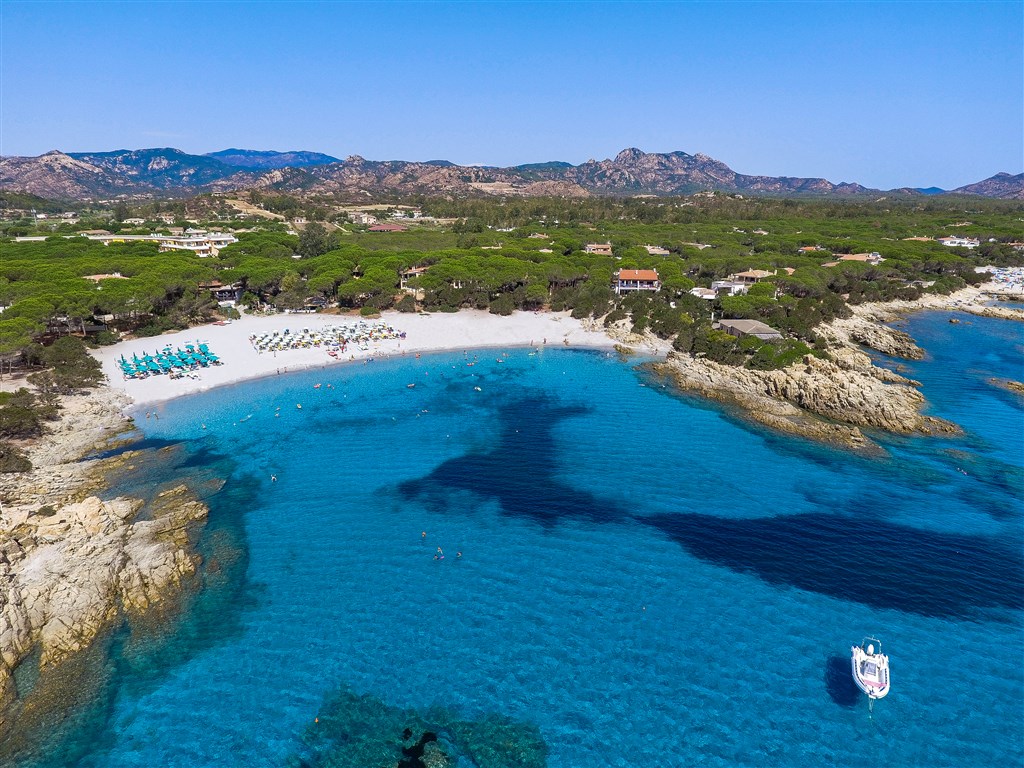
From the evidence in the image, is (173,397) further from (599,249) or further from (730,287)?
(599,249)

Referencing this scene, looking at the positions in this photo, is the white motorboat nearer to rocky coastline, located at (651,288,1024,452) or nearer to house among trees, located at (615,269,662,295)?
rocky coastline, located at (651,288,1024,452)

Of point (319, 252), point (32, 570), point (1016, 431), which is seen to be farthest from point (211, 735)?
point (319, 252)

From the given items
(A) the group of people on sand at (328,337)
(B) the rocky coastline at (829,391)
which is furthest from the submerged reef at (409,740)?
(A) the group of people on sand at (328,337)

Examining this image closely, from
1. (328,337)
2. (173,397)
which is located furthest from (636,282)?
(173,397)

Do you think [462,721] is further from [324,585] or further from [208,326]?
[208,326]

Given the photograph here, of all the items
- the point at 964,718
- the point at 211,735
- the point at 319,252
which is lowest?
the point at 211,735

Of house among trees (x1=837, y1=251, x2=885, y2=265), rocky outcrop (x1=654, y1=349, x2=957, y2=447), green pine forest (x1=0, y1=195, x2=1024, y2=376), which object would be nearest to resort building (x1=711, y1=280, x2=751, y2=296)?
green pine forest (x1=0, y1=195, x2=1024, y2=376)
